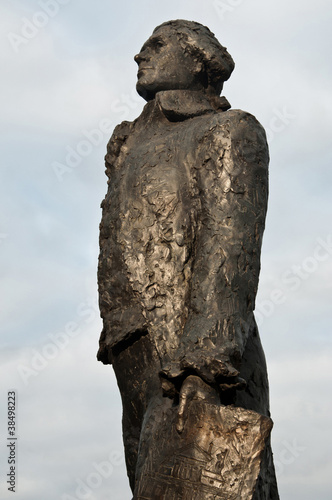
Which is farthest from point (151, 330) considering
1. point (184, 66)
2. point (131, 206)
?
point (184, 66)

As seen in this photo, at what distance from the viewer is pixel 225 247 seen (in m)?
5.33

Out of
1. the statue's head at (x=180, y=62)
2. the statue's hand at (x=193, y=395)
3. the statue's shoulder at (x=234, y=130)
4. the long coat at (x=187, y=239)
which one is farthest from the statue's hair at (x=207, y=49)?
the statue's hand at (x=193, y=395)

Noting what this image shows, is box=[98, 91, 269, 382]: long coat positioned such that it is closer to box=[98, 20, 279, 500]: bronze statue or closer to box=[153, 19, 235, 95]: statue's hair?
box=[98, 20, 279, 500]: bronze statue

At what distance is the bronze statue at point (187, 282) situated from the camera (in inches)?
187

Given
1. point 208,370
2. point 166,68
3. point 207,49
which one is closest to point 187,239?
point 208,370

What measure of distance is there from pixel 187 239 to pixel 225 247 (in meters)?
0.27

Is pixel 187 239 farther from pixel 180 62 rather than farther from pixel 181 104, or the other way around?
pixel 180 62

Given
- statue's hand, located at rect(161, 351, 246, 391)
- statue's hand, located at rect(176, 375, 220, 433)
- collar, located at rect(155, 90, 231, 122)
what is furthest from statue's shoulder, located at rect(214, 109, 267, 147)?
statue's hand, located at rect(176, 375, 220, 433)

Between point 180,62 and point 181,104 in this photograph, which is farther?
point 180,62

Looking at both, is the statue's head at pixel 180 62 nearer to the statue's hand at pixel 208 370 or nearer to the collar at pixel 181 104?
the collar at pixel 181 104

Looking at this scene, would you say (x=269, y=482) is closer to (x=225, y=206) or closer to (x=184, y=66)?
(x=225, y=206)

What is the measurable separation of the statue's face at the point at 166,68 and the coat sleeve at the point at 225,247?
0.58 metres

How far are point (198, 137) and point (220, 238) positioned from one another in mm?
737

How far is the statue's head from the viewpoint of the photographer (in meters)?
6.19
